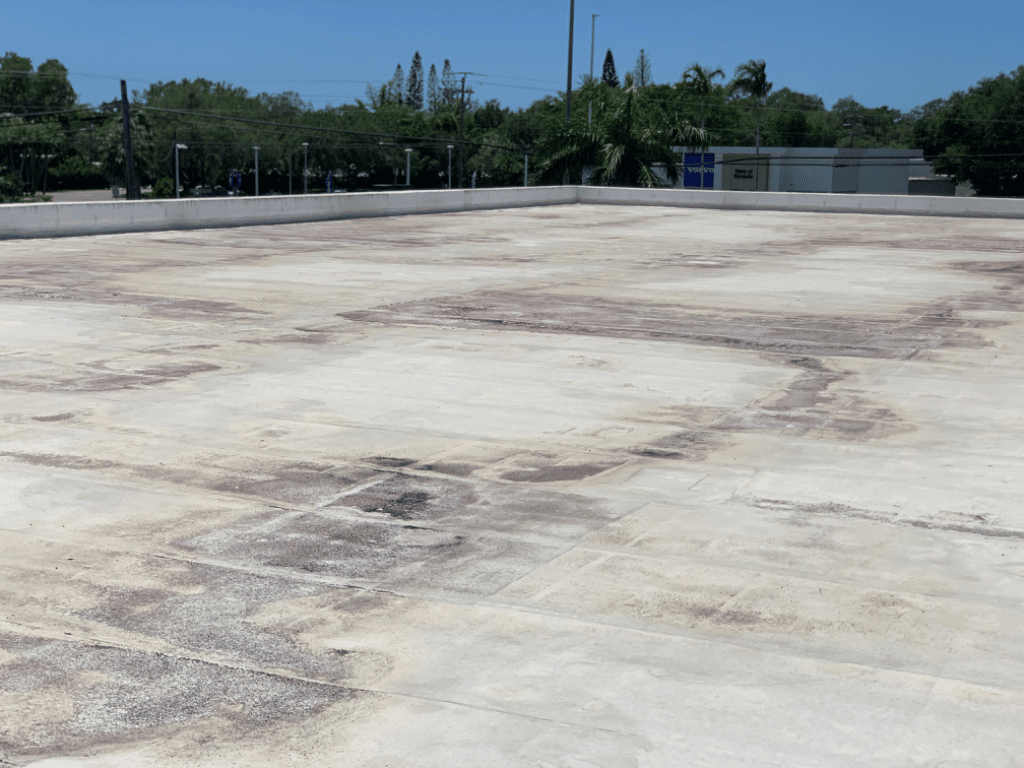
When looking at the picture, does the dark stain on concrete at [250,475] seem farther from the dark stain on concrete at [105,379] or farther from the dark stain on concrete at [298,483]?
the dark stain on concrete at [105,379]

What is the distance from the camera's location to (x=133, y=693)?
17.3ft

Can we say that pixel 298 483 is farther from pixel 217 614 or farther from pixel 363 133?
pixel 363 133

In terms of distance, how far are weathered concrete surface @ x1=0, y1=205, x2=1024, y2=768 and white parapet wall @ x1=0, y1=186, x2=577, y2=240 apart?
1266 centimetres

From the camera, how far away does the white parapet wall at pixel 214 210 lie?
2881 cm

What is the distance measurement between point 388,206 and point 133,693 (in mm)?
35433

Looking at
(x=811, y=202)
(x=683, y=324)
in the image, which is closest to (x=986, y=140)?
(x=811, y=202)

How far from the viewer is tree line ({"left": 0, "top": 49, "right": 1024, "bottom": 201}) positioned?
116562 millimetres

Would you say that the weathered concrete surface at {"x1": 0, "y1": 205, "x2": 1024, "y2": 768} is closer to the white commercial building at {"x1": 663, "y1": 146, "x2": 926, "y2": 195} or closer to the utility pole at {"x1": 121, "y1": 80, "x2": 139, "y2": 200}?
the utility pole at {"x1": 121, "y1": 80, "x2": 139, "y2": 200}

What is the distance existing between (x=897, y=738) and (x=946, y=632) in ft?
4.22

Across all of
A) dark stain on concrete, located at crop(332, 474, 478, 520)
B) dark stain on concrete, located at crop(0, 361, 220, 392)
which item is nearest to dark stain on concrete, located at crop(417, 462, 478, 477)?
dark stain on concrete, located at crop(332, 474, 478, 520)

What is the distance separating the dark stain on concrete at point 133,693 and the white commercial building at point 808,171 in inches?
4083

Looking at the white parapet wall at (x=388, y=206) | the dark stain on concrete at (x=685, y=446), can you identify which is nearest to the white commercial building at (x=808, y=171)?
the white parapet wall at (x=388, y=206)

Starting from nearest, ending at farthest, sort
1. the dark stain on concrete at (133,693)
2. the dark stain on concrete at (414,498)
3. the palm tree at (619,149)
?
1. the dark stain on concrete at (133,693)
2. the dark stain on concrete at (414,498)
3. the palm tree at (619,149)

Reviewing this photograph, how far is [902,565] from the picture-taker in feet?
23.3
